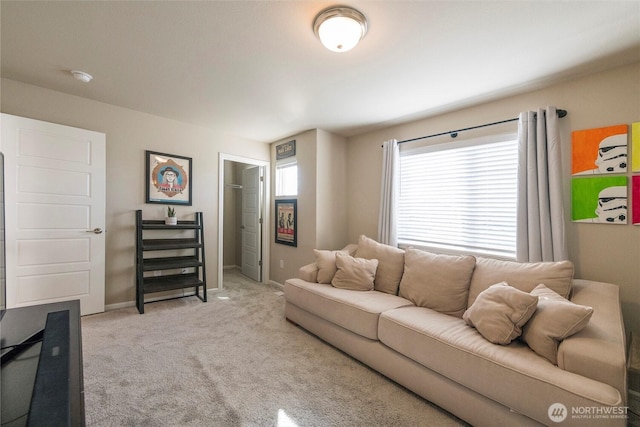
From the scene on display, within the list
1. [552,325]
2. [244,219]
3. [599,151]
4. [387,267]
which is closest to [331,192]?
[387,267]

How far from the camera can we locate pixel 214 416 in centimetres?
162

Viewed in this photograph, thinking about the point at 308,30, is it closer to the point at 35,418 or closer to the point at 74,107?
the point at 35,418

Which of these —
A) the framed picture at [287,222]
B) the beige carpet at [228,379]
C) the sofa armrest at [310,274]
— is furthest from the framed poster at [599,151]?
the framed picture at [287,222]

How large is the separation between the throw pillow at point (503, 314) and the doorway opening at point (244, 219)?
3502 millimetres

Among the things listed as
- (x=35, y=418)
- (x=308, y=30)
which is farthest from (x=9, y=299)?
(x=308, y=30)

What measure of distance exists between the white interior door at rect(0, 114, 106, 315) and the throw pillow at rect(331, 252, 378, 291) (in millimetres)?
2684

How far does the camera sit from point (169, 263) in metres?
3.41

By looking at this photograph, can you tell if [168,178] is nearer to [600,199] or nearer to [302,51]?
[302,51]

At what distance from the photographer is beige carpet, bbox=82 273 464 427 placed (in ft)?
5.33

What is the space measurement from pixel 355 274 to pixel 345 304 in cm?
48

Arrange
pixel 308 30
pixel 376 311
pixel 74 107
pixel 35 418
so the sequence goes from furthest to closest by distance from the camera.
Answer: pixel 74 107 < pixel 376 311 < pixel 308 30 < pixel 35 418

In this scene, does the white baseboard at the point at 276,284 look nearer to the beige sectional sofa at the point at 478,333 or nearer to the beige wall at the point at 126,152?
the beige wall at the point at 126,152

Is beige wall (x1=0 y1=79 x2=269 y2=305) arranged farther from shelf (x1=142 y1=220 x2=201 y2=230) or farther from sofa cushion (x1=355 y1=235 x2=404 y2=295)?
sofa cushion (x1=355 y1=235 x2=404 y2=295)

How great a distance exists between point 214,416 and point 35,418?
1214 millimetres
